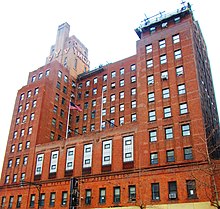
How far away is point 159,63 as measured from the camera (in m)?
50.8

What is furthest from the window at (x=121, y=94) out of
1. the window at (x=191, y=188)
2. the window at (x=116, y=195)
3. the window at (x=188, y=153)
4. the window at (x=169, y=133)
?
the window at (x=191, y=188)

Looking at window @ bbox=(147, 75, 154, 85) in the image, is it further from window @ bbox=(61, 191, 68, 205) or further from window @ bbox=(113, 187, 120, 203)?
window @ bbox=(61, 191, 68, 205)

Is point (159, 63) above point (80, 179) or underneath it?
above

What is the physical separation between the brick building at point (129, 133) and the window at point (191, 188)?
0.13m

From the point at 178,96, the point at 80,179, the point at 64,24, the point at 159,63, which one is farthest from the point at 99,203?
the point at 64,24

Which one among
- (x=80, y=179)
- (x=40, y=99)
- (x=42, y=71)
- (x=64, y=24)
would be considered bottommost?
(x=80, y=179)

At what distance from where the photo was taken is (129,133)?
48.3 meters

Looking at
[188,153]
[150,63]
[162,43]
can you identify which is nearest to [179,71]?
[150,63]

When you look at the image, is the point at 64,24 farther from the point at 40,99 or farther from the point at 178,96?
the point at 178,96

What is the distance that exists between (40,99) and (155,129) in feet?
97.2

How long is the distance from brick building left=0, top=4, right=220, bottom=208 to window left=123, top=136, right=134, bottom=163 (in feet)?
0.52

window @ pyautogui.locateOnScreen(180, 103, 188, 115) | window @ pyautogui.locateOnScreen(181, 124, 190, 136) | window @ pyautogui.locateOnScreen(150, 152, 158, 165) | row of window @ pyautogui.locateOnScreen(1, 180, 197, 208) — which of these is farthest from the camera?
window @ pyautogui.locateOnScreen(180, 103, 188, 115)

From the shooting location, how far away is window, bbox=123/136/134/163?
46.5m

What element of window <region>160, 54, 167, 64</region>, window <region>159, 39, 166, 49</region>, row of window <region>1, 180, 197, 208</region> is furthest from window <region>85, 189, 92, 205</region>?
window <region>159, 39, 166, 49</region>
